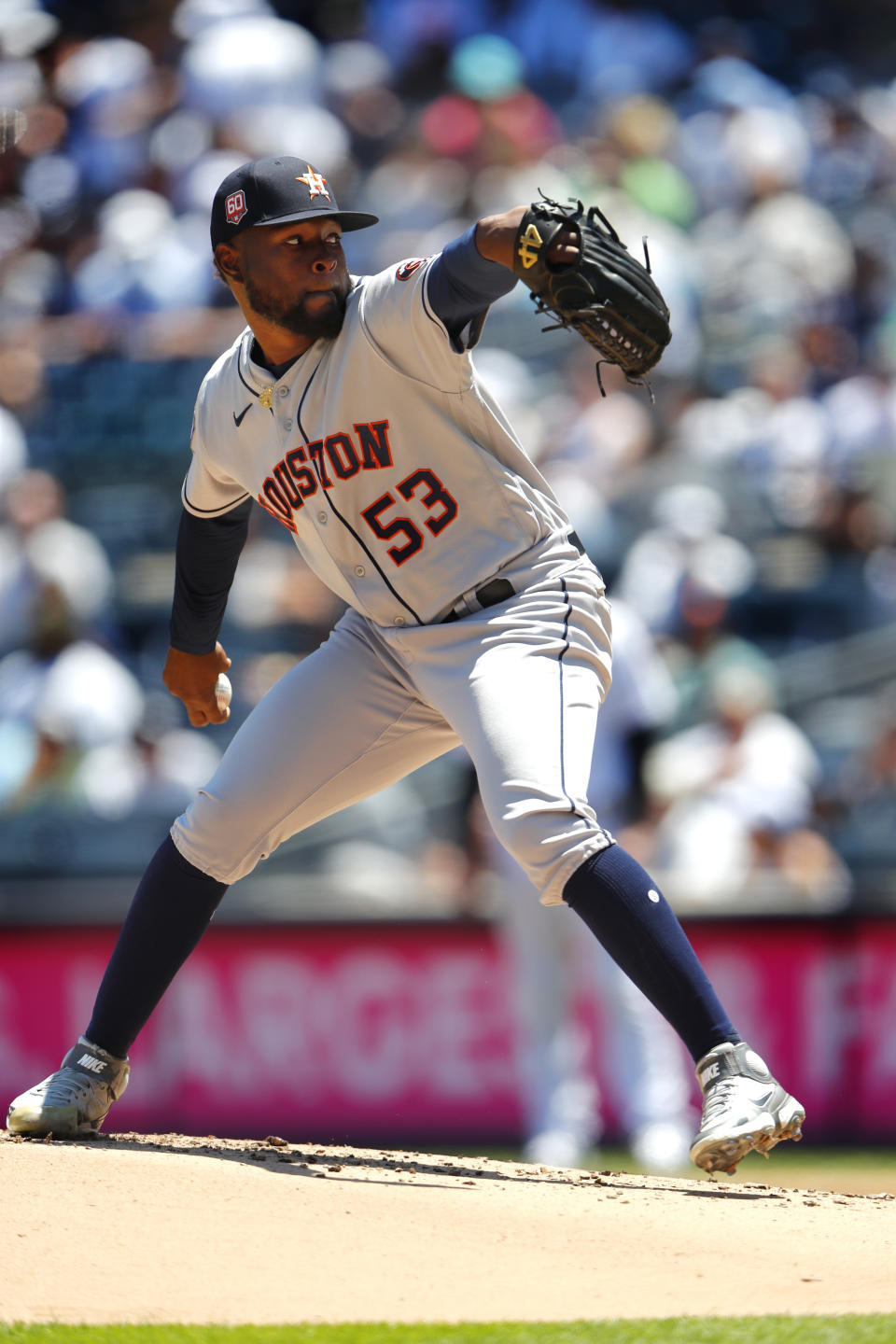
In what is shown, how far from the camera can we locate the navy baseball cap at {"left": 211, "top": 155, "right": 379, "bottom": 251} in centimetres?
311

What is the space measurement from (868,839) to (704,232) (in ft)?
13.1

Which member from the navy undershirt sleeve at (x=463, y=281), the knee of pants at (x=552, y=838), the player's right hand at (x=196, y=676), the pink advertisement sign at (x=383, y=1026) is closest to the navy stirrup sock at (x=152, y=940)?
the player's right hand at (x=196, y=676)

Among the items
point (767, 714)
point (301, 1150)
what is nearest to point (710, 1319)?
point (301, 1150)

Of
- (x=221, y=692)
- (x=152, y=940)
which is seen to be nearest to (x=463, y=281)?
(x=221, y=692)

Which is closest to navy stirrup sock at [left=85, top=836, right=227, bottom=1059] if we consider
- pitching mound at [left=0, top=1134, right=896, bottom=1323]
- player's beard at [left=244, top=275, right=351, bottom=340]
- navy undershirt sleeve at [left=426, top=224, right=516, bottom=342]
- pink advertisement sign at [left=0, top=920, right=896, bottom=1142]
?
pitching mound at [left=0, top=1134, right=896, bottom=1323]

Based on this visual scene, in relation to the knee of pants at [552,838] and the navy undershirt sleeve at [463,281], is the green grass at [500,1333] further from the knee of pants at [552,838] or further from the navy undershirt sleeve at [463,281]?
the navy undershirt sleeve at [463,281]

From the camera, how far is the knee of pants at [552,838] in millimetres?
2963

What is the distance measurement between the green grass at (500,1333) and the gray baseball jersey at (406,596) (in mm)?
835

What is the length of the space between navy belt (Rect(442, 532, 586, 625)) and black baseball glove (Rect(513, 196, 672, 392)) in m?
0.48

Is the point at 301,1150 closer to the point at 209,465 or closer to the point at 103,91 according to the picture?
the point at 209,465

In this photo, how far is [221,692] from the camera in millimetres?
3836

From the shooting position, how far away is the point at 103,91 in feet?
33.3

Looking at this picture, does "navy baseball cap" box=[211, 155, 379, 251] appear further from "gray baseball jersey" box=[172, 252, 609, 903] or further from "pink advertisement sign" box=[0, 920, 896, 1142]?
"pink advertisement sign" box=[0, 920, 896, 1142]

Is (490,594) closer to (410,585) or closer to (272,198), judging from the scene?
(410,585)
